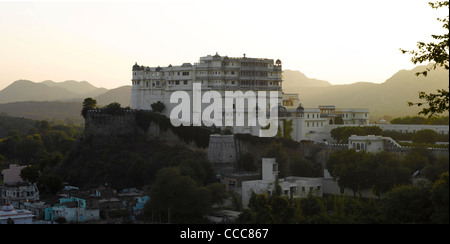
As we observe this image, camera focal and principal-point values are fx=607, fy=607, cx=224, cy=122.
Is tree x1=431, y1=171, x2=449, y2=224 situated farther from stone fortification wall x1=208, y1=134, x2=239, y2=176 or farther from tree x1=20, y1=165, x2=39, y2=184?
tree x1=20, y1=165, x2=39, y2=184

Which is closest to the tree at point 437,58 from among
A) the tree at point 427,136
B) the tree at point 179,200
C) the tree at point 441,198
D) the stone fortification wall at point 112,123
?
the tree at point 441,198

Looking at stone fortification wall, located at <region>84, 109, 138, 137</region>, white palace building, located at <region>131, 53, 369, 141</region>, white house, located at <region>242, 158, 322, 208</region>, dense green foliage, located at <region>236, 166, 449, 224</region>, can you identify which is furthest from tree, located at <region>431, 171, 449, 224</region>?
stone fortification wall, located at <region>84, 109, 138, 137</region>

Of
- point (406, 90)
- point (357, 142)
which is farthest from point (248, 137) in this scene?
point (406, 90)

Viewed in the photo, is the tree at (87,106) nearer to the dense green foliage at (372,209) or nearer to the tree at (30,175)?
the tree at (30,175)
